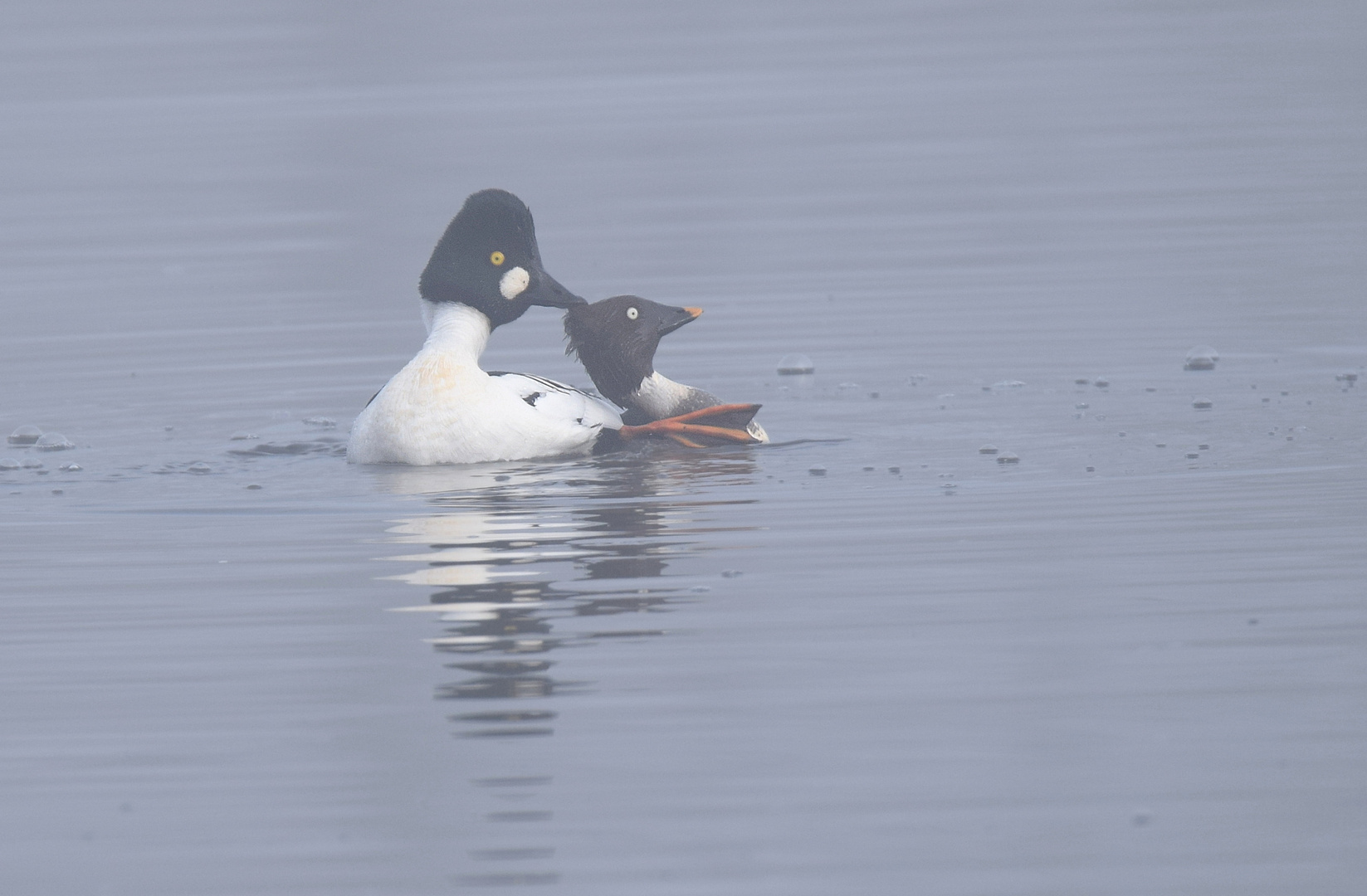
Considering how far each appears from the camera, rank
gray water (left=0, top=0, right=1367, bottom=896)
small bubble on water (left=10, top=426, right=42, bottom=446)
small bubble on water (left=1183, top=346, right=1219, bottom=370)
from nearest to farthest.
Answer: gray water (left=0, top=0, right=1367, bottom=896) < small bubble on water (left=10, top=426, right=42, bottom=446) < small bubble on water (left=1183, top=346, right=1219, bottom=370)

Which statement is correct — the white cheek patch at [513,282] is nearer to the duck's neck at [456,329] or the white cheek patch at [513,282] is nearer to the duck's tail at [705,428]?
the duck's neck at [456,329]

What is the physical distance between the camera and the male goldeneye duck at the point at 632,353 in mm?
9734

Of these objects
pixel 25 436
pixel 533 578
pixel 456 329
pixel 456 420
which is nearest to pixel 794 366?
pixel 456 329

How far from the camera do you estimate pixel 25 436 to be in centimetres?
1041

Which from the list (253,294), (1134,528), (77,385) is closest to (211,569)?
(1134,528)

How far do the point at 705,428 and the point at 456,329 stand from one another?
3.91ft

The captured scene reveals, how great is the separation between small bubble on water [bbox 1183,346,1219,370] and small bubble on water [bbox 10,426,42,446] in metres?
5.75

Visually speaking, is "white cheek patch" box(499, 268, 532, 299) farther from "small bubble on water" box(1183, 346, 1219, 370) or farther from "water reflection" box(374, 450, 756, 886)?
"small bubble on water" box(1183, 346, 1219, 370)

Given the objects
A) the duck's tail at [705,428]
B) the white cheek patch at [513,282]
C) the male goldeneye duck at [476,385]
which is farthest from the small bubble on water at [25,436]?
the duck's tail at [705,428]

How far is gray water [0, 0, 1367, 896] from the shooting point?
15.3ft

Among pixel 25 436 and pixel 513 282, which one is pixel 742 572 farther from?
pixel 25 436

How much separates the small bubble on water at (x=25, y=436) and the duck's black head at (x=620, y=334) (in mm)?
2678

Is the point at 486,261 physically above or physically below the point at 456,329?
above

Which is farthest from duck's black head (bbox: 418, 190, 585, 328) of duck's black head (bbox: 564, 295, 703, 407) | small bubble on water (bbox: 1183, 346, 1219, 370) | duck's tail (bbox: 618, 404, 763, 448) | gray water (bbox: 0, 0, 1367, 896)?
small bubble on water (bbox: 1183, 346, 1219, 370)
